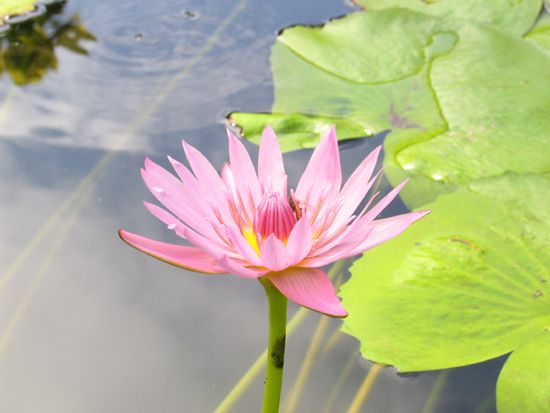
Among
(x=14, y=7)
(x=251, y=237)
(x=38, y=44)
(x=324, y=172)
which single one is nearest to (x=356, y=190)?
(x=324, y=172)

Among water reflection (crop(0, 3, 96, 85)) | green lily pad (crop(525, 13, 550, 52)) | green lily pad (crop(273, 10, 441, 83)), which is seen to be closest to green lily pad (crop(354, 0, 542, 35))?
green lily pad (crop(525, 13, 550, 52))

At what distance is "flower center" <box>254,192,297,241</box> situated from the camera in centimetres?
106

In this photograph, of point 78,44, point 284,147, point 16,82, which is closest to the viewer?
point 284,147

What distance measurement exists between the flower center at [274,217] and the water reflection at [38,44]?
1.78 m

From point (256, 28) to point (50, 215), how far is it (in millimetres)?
1274

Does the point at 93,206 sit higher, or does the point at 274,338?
the point at 274,338

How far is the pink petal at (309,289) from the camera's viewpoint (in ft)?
3.13

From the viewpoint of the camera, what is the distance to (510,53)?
2.35 meters

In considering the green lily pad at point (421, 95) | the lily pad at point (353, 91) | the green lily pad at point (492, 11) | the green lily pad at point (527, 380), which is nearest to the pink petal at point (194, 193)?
the green lily pad at point (527, 380)

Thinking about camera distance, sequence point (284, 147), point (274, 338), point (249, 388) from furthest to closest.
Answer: point (284, 147)
point (249, 388)
point (274, 338)

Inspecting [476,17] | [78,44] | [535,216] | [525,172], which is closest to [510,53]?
[476,17]

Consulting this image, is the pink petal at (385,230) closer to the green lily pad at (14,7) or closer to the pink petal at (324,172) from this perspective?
the pink petal at (324,172)

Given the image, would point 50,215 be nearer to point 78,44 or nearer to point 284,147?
point 284,147

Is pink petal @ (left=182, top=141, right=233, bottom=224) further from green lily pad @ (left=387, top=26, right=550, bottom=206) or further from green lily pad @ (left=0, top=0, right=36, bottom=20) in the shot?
green lily pad @ (left=0, top=0, right=36, bottom=20)
